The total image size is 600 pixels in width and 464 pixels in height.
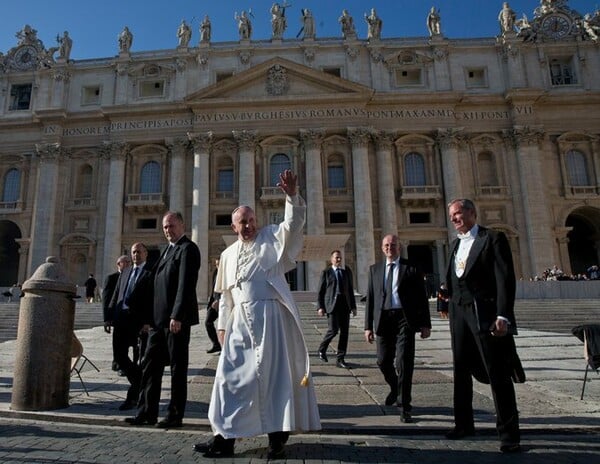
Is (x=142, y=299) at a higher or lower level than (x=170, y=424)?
higher

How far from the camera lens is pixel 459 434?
4270 millimetres

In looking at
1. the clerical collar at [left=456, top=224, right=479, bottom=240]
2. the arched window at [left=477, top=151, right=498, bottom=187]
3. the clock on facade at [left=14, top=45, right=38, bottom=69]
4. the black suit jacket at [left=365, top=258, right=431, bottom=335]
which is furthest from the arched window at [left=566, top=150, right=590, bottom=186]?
the clock on facade at [left=14, top=45, right=38, bottom=69]

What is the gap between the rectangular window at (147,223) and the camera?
30094mm

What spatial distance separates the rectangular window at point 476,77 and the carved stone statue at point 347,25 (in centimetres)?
806

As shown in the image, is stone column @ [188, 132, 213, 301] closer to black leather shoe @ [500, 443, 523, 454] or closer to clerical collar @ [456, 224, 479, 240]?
clerical collar @ [456, 224, 479, 240]

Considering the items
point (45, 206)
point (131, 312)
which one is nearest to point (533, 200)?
point (131, 312)

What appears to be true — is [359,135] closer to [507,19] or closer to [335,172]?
[335,172]

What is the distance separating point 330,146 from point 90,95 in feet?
56.3

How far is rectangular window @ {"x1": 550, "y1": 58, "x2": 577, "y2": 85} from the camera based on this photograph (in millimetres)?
31234

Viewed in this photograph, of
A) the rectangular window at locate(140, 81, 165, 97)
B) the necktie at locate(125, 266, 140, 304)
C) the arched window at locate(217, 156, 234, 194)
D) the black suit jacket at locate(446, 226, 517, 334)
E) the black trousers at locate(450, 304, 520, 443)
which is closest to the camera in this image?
the black trousers at locate(450, 304, 520, 443)

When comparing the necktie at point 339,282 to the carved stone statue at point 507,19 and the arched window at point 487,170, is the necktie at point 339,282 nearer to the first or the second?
the arched window at point 487,170

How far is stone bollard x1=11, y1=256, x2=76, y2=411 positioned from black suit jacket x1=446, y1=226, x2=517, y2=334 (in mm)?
4628

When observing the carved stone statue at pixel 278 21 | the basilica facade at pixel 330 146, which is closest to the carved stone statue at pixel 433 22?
the basilica facade at pixel 330 146

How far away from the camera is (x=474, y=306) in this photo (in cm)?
437
